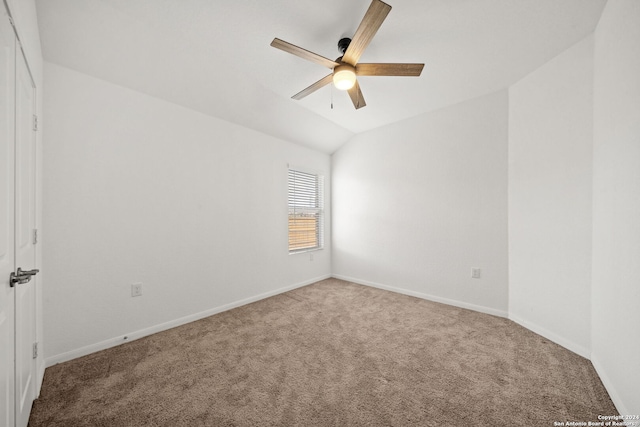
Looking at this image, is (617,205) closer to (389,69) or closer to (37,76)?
(389,69)

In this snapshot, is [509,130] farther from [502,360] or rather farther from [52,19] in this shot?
[52,19]

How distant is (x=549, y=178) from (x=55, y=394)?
4.31m

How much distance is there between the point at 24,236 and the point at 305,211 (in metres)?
3.19

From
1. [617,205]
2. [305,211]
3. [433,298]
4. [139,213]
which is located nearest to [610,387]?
[617,205]

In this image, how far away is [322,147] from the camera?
4297mm

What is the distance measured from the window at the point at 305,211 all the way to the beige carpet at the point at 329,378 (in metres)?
1.64

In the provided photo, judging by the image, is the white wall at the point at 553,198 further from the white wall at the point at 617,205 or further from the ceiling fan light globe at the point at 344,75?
the ceiling fan light globe at the point at 344,75

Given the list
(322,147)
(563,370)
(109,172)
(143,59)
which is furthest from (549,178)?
(109,172)

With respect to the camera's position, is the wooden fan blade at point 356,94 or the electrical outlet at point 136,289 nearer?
the wooden fan blade at point 356,94

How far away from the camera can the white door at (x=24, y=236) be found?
1228mm

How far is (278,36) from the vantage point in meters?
2.04

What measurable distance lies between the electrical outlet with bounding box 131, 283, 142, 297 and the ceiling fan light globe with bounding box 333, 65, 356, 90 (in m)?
2.62

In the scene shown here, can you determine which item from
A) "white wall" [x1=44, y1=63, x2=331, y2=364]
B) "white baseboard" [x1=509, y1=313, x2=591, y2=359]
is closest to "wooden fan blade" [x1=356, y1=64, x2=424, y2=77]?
"white wall" [x1=44, y1=63, x2=331, y2=364]

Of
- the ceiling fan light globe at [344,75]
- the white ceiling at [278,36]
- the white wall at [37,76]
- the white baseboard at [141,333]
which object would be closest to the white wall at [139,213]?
the white baseboard at [141,333]
